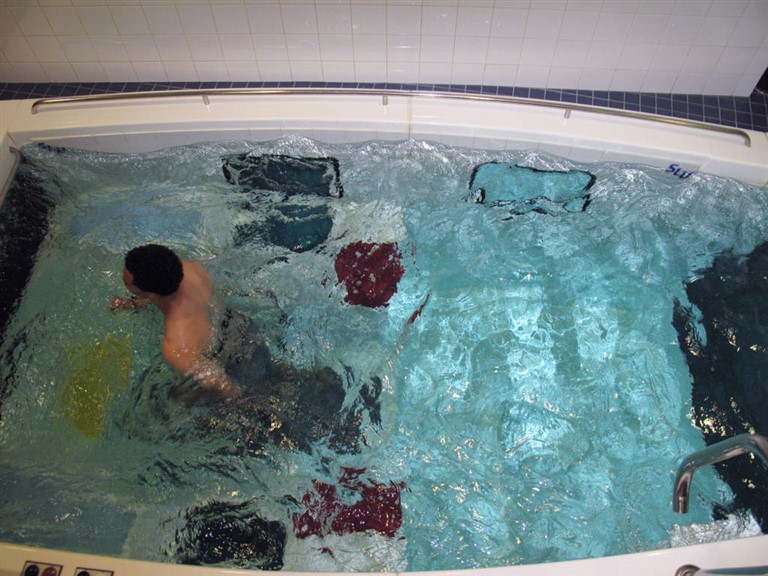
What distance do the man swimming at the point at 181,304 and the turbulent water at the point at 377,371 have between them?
16 cm

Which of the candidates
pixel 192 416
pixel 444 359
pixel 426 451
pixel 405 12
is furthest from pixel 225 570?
pixel 405 12

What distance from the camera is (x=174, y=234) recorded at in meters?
2.85

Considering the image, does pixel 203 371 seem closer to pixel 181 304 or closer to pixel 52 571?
pixel 181 304

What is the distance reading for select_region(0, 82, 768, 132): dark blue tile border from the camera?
3.20m

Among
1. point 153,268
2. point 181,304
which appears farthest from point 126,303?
point 153,268

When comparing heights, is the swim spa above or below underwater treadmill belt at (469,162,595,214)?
above

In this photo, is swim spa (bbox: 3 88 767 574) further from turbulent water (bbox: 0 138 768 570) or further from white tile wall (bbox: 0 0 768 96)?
white tile wall (bbox: 0 0 768 96)

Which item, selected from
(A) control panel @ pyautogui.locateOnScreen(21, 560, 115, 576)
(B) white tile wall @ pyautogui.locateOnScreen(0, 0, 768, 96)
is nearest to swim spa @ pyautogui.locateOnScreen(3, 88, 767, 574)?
(B) white tile wall @ pyautogui.locateOnScreen(0, 0, 768, 96)

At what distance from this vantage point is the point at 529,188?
2830 millimetres

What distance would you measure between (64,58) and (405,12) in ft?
6.08

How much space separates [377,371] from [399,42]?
5.49ft

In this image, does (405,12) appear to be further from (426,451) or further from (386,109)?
(426,451)

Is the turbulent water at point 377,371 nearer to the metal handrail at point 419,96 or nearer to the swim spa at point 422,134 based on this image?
the swim spa at point 422,134

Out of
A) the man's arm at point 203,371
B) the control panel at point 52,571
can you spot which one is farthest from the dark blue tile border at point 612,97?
the control panel at point 52,571
